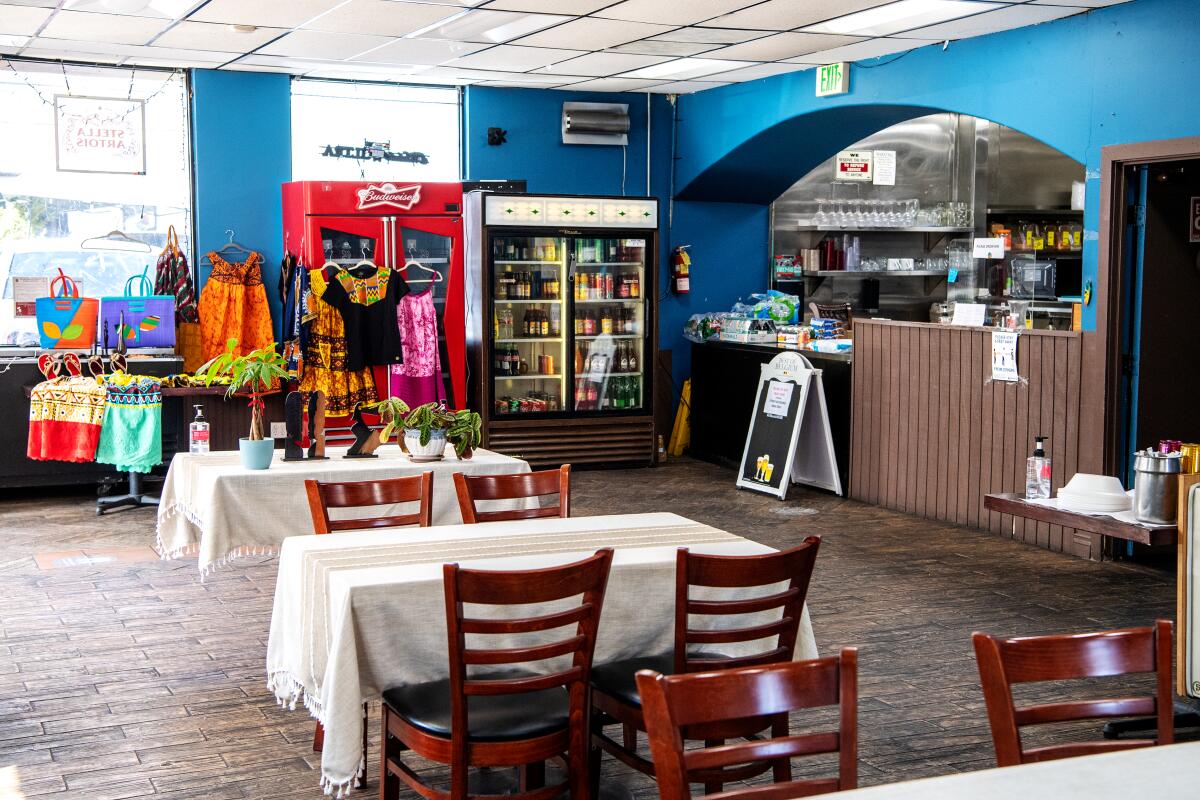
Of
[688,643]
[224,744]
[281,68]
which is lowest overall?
[224,744]

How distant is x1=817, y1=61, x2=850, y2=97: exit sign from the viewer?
28.9 feet

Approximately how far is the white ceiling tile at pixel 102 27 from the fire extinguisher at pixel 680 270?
462 cm

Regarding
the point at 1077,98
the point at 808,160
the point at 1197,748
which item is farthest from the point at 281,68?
the point at 1197,748

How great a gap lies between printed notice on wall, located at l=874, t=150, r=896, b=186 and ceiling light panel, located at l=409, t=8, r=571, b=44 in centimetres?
448

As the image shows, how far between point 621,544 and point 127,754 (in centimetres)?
173

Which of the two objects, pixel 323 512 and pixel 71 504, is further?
pixel 71 504

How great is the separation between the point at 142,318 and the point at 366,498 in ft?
16.3

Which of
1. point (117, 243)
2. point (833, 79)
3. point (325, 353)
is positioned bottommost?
point (325, 353)

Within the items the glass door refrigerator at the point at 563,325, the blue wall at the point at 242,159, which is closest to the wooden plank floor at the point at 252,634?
the glass door refrigerator at the point at 563,325

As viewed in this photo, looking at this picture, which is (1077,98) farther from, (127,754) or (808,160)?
(127,754)

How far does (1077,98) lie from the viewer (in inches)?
278

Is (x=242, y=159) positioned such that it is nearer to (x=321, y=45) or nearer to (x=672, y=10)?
(x=321, y=45)

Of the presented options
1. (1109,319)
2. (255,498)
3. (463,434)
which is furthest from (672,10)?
(255,498)

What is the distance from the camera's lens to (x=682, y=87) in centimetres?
1048
